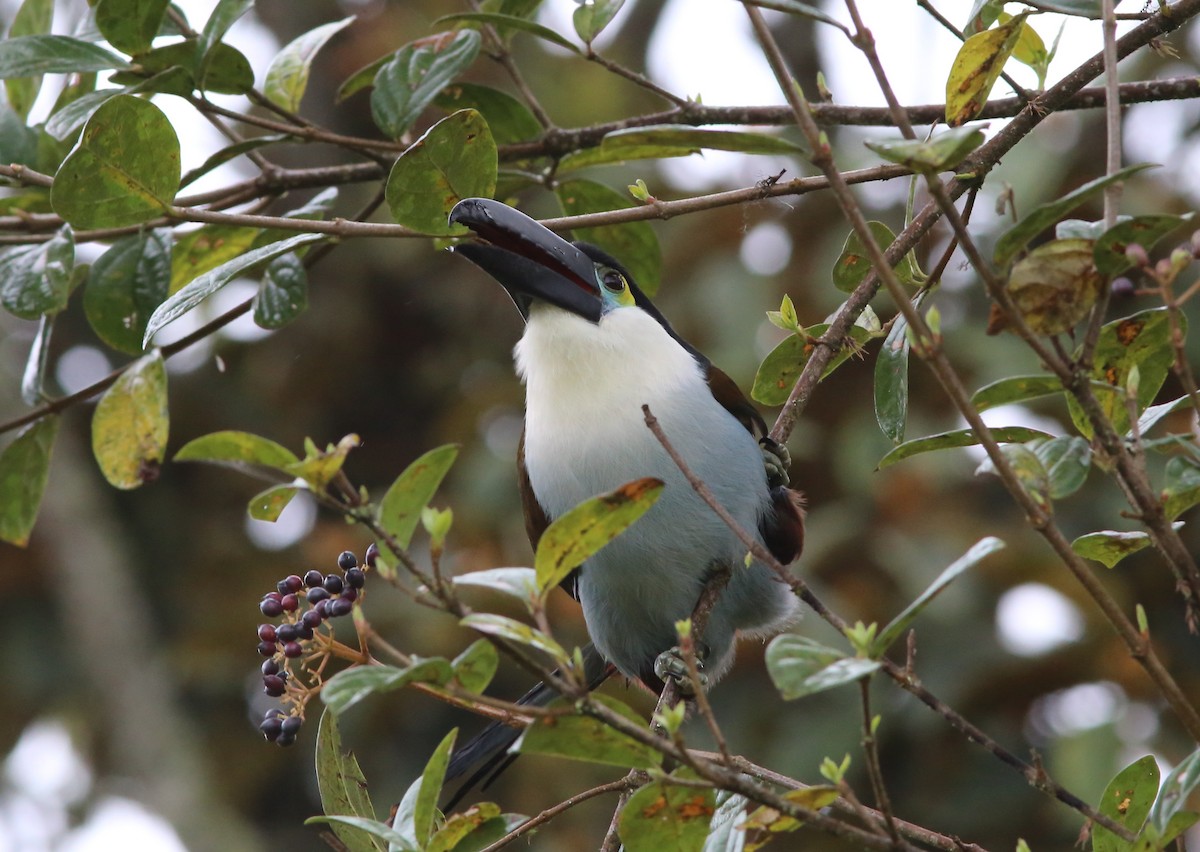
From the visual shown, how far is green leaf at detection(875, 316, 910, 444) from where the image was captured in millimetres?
2050

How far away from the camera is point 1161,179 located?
5.09 metres

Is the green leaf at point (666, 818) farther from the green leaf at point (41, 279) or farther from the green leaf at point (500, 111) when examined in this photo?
the green leaf at point (500, 111)

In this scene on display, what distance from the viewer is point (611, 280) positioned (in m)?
2.86

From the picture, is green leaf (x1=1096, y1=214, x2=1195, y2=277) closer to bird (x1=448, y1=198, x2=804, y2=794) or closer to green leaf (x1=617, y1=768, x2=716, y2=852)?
green leaf (x1=617, y1=768, x2=716, y2=852)

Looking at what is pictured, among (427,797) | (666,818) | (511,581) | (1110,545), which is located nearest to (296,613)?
(427,797)

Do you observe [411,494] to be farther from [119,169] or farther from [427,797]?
[119,169]

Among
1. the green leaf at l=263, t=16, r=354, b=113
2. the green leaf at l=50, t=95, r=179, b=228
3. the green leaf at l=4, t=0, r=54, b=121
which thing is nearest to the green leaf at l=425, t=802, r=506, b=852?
the green leaf at l=50, t=95, r=179, b=228

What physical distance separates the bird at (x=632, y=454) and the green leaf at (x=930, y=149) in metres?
1.14

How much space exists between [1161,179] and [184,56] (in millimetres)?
4060

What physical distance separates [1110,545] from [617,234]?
4.56 feet

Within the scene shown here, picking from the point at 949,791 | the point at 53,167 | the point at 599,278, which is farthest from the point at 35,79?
the point at 949,791

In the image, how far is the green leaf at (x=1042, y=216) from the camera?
137 centimetres

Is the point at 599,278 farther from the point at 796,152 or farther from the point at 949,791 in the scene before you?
the point at 949,791

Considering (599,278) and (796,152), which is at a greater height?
(796,152)
